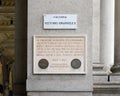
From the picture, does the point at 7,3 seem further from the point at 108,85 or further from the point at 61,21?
the point at 61,21

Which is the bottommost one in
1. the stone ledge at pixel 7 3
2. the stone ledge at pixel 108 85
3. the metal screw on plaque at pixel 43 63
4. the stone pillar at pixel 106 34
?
the stone ledge at pixel 108 85

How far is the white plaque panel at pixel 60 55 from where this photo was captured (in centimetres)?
1195

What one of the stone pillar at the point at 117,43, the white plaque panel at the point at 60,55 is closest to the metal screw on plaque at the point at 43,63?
the white plaque panel at the point at 60,55

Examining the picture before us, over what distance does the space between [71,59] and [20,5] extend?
2026 mm

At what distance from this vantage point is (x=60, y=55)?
11.9 m

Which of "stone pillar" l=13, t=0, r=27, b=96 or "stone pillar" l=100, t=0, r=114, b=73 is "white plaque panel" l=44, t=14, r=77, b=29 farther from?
"stone pillar" l=100, t=0, r=114, b=73

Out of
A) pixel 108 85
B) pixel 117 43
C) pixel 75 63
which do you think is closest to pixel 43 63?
pixel 75 63

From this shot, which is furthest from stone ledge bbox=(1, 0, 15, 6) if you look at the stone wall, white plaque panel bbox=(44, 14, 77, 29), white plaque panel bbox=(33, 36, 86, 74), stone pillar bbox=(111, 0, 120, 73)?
white plaque panel bbox=(33, 36, 86, 74)

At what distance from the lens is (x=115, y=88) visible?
14359mm

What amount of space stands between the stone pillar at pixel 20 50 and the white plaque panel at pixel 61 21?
3.35ft

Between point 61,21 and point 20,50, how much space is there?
1393mm

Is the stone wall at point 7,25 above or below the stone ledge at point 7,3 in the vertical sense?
below

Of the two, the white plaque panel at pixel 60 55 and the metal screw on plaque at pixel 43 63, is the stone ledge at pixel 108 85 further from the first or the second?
the metal screw on plaque at pixel 43 63

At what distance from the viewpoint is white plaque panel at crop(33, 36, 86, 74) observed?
39.2 feet
